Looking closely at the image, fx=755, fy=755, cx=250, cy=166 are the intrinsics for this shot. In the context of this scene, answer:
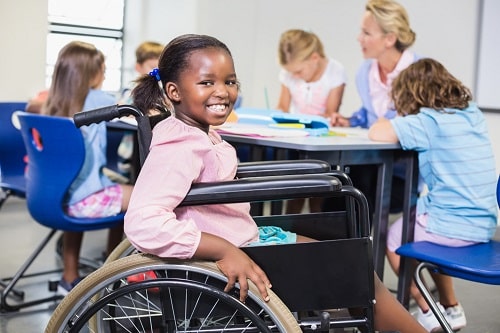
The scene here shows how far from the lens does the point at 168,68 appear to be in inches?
62.3

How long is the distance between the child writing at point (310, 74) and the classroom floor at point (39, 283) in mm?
1023

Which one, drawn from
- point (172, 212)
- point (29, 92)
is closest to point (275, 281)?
point (172, 212)

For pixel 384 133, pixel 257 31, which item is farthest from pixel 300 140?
pixel 257 31

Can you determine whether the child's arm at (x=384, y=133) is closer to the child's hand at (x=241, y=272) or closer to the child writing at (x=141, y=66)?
the child's hand at (x=241, y=272)

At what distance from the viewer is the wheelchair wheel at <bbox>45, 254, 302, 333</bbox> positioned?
1367 millimetres

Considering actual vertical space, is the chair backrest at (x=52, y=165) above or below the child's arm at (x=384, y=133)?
below

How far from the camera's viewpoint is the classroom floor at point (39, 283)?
2.53 meters

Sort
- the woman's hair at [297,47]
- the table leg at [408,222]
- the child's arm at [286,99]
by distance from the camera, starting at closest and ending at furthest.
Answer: the table leg at [408,222]
the woman's hair at [297,47]
the child's arm at [286,99]

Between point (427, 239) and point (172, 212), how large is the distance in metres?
1.20

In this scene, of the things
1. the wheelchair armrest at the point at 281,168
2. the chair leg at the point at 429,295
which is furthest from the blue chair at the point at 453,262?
the wheelchair armrest at the point at 281,168

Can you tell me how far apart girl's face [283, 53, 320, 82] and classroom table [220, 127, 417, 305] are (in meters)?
1.26

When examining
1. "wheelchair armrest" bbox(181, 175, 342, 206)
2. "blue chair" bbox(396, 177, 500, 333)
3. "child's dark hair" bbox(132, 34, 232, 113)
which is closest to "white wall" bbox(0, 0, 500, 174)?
"blue chair" bbox(396, 177, 500, 333)

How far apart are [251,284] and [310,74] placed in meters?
2.66

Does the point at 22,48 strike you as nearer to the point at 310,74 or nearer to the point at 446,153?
the point at 310,74
